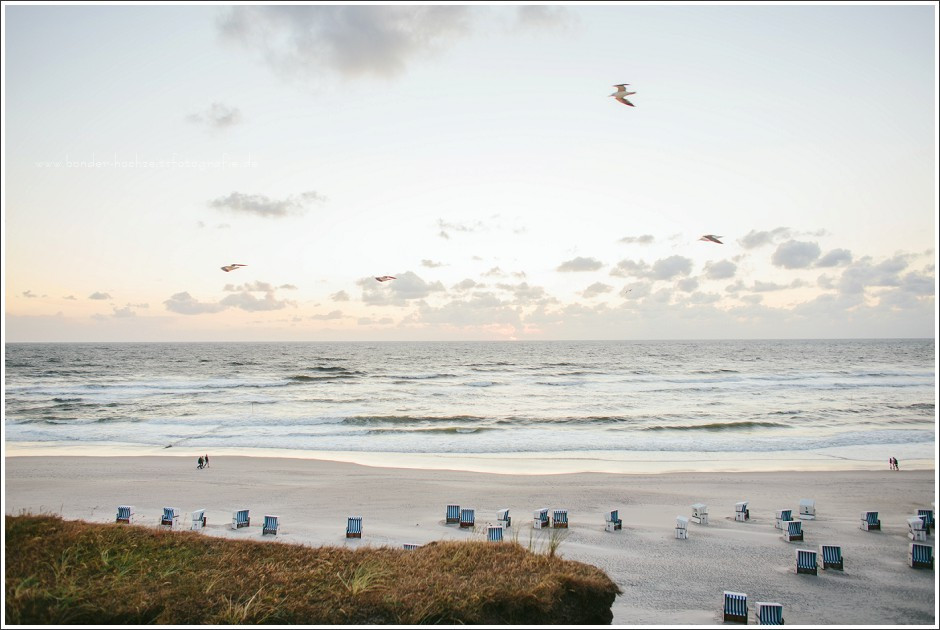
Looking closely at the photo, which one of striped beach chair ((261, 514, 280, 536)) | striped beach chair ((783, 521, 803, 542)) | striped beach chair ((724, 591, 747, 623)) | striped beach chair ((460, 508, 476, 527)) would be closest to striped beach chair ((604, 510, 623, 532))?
striped beach chair ((460, 508, 476, 527))

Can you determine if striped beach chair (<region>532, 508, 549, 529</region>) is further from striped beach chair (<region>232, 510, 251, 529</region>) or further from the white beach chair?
striped beach chair (<region>232, 510, 251, 529</region>)

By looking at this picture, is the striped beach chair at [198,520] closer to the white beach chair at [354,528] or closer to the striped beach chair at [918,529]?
the white beach chair at [354,528]

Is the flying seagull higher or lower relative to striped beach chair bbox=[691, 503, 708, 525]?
higher

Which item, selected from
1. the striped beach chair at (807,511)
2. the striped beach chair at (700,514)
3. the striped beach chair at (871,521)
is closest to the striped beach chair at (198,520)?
the striped beach chair at (700,514)

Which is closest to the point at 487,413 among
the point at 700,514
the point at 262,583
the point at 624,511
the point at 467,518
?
the point at 624,511

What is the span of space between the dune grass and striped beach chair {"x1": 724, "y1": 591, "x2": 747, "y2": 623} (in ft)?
9.30

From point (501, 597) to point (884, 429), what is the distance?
32.5m

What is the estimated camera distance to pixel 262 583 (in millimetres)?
7297

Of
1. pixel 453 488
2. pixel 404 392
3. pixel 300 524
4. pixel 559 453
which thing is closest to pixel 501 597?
pixel 300 524

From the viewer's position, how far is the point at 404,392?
51156mm

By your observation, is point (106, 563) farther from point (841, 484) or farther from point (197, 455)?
point (841, 484)

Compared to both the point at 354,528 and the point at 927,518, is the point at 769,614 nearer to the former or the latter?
the point at 927,518

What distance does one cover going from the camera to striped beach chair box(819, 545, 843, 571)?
1162 cm

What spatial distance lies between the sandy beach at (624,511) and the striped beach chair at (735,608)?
28 cm
